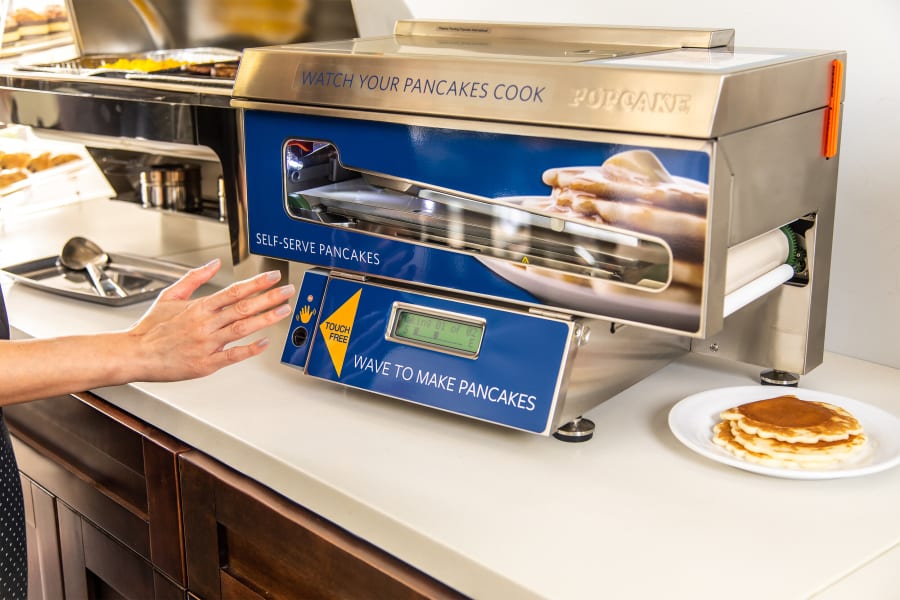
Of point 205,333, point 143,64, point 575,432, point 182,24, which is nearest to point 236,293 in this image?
point 205,333

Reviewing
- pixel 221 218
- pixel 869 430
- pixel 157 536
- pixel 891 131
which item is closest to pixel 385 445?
pixel 157 536

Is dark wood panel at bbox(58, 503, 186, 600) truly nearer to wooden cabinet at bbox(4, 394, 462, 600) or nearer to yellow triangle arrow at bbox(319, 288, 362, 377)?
wooden cabinet at bbox(4, 394, 462, 600)

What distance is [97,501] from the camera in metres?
1.30

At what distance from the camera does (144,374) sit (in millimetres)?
986

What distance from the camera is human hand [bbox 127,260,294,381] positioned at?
0.98m

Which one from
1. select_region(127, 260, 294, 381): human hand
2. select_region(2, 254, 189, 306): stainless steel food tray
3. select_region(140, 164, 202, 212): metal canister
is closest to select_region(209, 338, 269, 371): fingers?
select_region(127, 260, 294, 381): human hand

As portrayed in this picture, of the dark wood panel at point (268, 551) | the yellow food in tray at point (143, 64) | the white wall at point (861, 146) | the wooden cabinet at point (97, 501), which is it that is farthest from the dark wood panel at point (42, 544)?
the white wall at point (861, 146)

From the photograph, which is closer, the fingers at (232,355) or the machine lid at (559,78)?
the machine lid at (559,78)

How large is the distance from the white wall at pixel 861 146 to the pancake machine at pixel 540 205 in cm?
16

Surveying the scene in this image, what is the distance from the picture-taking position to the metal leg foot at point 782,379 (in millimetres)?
1150

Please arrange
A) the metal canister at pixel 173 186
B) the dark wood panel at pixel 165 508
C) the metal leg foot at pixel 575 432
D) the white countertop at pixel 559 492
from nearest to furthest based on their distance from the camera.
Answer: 1. the white countertop at pixel 559 492
2. the metal leg foot at pixel 575 432
3. the dark wood panel at pixel 165 508
4. the metal canister at pixel 173 186

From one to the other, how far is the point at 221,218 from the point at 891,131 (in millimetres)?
1102

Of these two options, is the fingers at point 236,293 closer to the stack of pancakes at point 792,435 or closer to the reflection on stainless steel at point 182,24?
the stack of pancakes at point 792,435

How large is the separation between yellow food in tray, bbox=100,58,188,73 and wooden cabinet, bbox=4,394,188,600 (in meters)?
0.60
